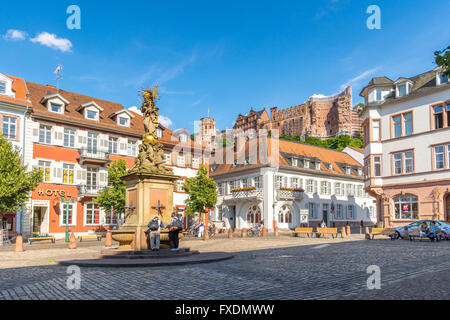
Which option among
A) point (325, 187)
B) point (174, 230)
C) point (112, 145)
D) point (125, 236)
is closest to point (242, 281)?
point (174, 230)

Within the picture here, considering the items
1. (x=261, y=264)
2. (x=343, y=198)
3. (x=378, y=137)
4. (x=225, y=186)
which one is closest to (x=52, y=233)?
(x=225, y=186)

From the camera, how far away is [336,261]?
14.3 metres

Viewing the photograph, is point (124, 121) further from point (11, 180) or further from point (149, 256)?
point (149, 256)

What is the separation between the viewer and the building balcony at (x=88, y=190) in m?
36.3

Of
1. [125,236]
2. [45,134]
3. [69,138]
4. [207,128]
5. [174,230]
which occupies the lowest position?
[125,236]

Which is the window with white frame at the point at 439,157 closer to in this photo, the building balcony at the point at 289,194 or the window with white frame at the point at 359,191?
the building balcony at the point at 289,194

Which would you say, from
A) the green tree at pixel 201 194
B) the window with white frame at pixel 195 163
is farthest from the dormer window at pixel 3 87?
the window with white frame at pixel 195 163

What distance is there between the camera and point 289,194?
151 ft

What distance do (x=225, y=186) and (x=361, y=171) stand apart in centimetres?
2073

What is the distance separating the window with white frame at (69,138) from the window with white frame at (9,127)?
4.20m

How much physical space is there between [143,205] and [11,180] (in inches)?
582

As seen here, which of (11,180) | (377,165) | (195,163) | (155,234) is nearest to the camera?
(155,234)

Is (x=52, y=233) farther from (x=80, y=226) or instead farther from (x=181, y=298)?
(x=181, y=298)

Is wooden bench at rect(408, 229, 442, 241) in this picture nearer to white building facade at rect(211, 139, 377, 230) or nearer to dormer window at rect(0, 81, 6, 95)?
white building facade at rect(211, 139, 377, 230)
